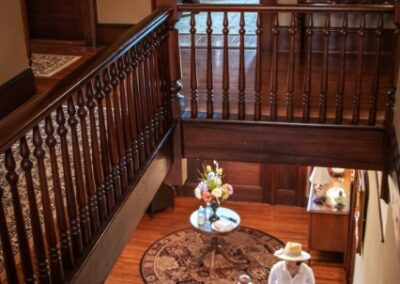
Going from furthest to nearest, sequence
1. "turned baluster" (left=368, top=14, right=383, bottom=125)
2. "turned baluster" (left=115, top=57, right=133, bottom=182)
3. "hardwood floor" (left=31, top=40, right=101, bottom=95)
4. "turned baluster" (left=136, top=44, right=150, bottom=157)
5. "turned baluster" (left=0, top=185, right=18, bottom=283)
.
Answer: "hardwood floor" (left=31, top=40, right=101, bottom=95) < "turned baluster" (left=368, top=14, right=383, bottom=125) < "turned baluster" (left=136, top=44, right=150, bottom=157) < "turned baluster" (left=115, top=57, right=133, bottom=182) < "turned baluster" (left=0, top=185, right=18, bottom=283)

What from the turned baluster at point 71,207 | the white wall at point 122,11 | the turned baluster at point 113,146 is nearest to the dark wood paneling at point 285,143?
the turned baluster at point 113,146

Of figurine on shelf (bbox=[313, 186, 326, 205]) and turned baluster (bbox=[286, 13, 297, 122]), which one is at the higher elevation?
turned baluster (bbox=[286, 13, 297, 122])

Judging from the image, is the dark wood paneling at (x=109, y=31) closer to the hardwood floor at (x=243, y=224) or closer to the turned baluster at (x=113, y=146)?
the hardwood floor at (x=243, y=224)

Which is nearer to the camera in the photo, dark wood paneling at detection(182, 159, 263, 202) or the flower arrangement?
the flower arrangement

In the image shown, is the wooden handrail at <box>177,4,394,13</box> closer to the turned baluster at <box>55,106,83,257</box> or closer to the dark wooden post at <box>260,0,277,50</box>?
the turned baluster at <box>55,106,83,257</box>

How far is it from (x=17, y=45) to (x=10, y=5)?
0.32 meters

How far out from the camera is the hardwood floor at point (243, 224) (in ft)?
25.6

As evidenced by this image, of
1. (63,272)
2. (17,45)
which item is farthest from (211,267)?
(63,272)

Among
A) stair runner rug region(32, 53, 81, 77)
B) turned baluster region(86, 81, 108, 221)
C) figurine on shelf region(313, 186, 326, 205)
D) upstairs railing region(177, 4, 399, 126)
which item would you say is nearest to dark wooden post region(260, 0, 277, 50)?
upstairs railing region(177, 4, 399, 126)

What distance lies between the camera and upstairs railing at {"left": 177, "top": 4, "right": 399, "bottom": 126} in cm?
394

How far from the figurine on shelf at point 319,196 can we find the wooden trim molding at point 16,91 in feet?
13.0

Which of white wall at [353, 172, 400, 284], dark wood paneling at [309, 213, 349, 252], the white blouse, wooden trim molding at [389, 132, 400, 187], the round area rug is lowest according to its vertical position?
the round area rug

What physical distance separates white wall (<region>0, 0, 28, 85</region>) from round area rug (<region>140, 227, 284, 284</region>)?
140 inches

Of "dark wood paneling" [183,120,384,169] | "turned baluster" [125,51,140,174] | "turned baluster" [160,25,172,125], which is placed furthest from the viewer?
"dark wood paneling" [183,120,384,169]
